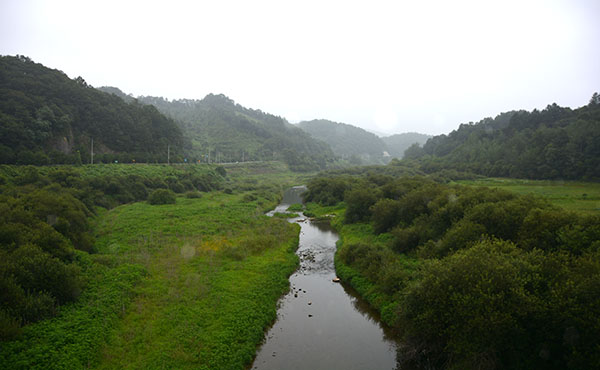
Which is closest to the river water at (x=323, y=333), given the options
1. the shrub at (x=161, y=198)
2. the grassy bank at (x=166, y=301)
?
the grassy bank at (x=166, y=301)

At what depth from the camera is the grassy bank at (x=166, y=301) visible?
641 inches

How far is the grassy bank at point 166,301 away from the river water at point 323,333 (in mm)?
1191

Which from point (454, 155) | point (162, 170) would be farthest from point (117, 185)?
point (454, 155)

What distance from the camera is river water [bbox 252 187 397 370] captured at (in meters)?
18.2

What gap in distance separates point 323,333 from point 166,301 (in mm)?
11416

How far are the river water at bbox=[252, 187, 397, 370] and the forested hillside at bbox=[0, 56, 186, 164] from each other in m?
59.9

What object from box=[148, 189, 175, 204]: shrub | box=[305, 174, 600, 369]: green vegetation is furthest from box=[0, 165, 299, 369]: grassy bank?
box=[148, 189, 175, 204]: shrub

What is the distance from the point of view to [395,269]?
26.0 meters

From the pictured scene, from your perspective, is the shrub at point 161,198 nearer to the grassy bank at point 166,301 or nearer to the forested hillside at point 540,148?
the grassy bank at point 166,301

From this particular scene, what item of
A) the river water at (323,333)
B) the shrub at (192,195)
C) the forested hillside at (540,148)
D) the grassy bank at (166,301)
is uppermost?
the forested hillside at (540,148)

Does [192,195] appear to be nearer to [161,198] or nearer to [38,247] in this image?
[161,198]

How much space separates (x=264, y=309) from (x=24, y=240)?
1837 cm

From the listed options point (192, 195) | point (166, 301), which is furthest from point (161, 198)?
point (166, 301)

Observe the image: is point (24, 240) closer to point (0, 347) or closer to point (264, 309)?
point (0, 347)
